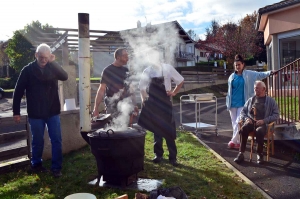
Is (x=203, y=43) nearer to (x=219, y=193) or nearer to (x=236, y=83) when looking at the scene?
(x=236, y=83)

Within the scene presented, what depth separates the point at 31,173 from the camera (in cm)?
517

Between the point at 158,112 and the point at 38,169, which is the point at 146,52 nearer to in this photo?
the point at 158,112

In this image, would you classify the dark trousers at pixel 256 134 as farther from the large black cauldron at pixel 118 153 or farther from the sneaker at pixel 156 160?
the large black cauldron at pixel 118 153

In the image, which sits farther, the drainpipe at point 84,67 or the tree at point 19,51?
the tree at point 19,51

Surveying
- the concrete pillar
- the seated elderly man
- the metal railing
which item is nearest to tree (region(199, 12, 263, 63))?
the concrete pillar

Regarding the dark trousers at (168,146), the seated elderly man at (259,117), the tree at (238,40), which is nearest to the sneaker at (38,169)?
the dark trousers at (168,146)

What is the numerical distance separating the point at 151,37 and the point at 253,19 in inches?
1294

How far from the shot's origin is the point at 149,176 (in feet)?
16.1

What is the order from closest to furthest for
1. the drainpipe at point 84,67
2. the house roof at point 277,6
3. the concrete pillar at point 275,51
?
the drainpipe at point 84,67
the house roof at point 277,6
the concrete pillar at point 275,51

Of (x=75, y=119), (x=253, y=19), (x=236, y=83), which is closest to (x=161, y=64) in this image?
(x=236, y=83)

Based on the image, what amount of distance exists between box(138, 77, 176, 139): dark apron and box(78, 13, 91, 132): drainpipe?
3.98 ft

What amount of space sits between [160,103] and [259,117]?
2.06 metres

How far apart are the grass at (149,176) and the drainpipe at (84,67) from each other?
2.93 ft

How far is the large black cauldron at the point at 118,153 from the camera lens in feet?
13.5
